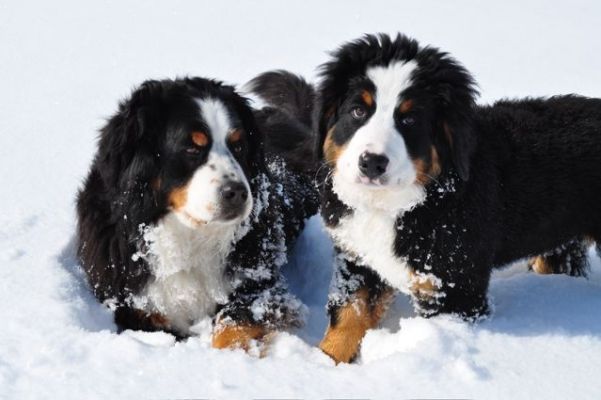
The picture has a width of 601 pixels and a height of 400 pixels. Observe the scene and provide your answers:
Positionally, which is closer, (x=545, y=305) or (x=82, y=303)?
(x=82, y=303)

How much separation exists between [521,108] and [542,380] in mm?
1486

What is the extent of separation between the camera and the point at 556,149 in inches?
130

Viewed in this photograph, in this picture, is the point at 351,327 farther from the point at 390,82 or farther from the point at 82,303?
the point at 82,303

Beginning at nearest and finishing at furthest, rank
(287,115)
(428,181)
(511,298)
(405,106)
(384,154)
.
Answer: (384,154) < (405,106) < (428,181) < (511,298) < (287,115)

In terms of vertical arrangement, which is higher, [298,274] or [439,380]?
[439,380]

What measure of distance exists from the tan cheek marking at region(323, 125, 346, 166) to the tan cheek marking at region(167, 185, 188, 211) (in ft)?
2.06

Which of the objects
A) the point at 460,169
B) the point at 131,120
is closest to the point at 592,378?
the point at 460,169

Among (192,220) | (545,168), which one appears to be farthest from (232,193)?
(545,168)

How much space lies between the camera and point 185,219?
3.03m

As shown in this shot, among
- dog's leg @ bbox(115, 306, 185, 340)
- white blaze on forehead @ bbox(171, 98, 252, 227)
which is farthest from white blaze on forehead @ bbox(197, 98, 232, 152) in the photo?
dog's leg @ bbox(115, 306, 185, 340)

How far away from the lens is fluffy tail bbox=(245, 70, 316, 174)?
168 inches

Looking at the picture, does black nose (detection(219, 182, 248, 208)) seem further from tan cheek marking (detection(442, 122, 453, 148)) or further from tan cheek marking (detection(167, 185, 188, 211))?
tan cheek marking (detection(442, 122, 453, 148))

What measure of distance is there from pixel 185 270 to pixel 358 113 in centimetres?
111

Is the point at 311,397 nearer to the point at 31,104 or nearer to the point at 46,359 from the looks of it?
the point at 46,359
